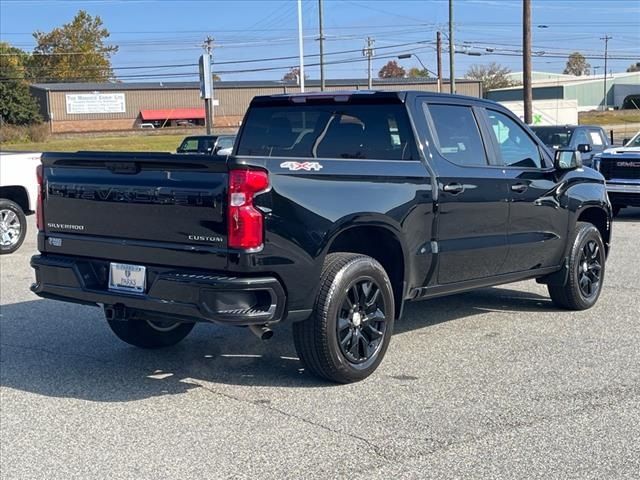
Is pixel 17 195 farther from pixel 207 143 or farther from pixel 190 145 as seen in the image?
pixel 190 145

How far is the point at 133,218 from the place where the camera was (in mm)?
5613

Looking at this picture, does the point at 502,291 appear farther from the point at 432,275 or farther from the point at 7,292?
the point at 7,292

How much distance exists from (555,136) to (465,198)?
45.3 ft

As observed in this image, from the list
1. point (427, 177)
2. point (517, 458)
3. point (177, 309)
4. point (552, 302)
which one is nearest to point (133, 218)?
point (177, 309)

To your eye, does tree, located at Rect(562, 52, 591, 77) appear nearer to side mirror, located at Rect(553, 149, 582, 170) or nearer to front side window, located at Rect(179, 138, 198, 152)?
front side window, located at Rect(179, 138, 198, 152)

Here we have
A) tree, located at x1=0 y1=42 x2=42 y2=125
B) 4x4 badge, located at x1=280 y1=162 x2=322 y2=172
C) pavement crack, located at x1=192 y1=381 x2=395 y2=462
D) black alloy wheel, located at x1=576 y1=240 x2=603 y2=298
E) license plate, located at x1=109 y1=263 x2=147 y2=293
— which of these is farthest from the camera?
tree, located at x1=0 y1=42 x2=42 y2=125

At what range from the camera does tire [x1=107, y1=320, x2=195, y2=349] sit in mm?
Answer: 6902

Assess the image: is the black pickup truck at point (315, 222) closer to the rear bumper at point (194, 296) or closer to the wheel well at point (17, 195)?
the rear bumper at point (194, 296)

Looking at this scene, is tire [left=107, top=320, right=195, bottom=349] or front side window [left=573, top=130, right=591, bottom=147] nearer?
tire [left=107, top=320, right=195, bottom=349]

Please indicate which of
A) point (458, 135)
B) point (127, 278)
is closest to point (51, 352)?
point (127, 278)

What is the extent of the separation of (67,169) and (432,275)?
279 centimetres

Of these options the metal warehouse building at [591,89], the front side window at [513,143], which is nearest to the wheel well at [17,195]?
the front side window at [513,143]

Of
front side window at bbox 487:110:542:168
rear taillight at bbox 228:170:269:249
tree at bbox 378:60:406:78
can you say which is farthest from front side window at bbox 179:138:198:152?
tree at bbox 378:60:406:78

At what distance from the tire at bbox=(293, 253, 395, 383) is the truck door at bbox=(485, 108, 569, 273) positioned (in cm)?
170
